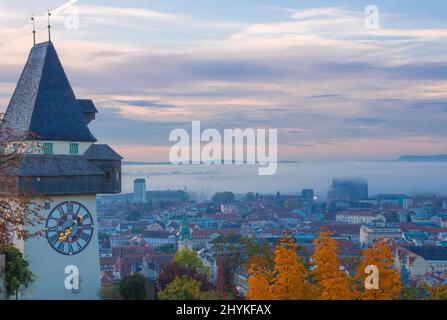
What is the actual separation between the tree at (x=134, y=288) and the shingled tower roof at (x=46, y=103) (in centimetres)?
563

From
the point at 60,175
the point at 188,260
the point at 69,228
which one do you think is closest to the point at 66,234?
the point at 69,228

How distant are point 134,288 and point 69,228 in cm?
383

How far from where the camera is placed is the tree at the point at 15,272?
67.8 ft

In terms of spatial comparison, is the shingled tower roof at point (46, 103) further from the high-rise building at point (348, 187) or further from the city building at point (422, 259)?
the city building at point (422, 259)

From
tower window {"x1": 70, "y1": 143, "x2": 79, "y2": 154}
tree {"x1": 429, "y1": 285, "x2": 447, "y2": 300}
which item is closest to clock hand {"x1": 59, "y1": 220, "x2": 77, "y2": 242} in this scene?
tower window {"x1": 70, "y1": 143, "x2": 79, "y2": 154}

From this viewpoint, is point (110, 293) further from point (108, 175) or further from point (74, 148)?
point (74, 148)

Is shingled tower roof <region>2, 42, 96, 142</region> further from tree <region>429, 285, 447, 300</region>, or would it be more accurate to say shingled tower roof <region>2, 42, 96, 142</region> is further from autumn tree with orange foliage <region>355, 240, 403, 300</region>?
autumn tree with orange foliage <region>355, 240, 403, 300</region>

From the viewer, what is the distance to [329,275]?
1505cm

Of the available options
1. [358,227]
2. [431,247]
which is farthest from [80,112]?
[358,227]

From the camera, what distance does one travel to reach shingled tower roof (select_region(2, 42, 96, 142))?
85.4 feet

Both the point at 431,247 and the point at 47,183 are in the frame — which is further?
the point at 431,247
